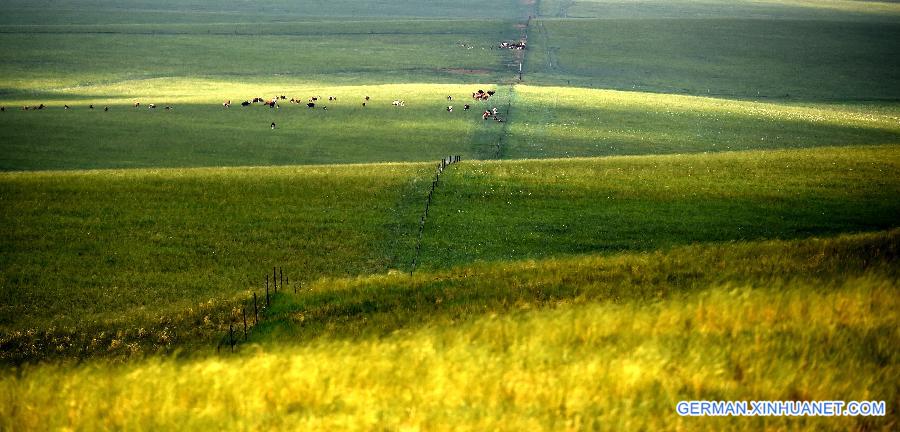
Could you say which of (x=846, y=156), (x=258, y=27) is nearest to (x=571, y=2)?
(x=258, y=27)

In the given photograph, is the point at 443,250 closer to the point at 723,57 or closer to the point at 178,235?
the point at 178,235

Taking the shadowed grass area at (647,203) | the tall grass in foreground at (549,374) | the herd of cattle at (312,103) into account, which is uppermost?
the tall grass in foreground at (549,374)

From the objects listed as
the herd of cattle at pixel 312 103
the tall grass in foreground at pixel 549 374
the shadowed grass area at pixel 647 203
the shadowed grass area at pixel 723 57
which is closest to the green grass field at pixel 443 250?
the tall grass in foreground at pixel 549 374

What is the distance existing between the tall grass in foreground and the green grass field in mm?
35

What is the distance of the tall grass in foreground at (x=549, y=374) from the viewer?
19.8 ft

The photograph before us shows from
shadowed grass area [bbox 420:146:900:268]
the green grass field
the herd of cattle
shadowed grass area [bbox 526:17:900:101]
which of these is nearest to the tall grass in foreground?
the green grass field

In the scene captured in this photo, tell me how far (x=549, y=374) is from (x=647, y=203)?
72.8 feet

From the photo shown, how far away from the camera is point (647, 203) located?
91.7 ft

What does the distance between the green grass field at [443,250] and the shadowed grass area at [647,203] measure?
6.3 inches

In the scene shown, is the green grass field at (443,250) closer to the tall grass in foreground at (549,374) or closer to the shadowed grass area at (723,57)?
the tall grass in foreground at (549,374)

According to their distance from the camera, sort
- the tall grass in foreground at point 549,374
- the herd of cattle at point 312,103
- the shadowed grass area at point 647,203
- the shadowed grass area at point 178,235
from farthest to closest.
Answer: the herd of cattle at point 312,103 → the shadowed grass area at point 647,203 → the shadowed grass area at point 178,235 → the tall grass in foreground at point 549,374

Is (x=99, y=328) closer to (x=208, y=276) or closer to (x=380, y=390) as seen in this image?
(x=208, y=276)

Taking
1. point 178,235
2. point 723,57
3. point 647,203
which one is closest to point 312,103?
point 178,235

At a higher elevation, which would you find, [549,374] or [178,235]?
[549,374]
